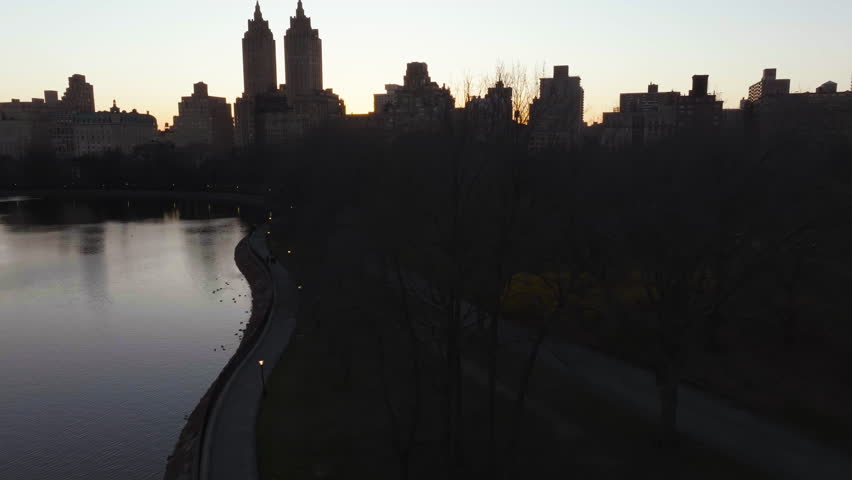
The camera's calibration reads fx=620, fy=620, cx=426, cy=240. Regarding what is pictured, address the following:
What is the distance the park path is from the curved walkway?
20.9 feet

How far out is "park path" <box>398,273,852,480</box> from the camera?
582 inches

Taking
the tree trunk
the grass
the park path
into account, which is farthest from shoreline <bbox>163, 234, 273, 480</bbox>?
the tree trunk

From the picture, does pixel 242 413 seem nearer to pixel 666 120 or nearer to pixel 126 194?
pixel 666 120

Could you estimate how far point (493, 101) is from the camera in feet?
46.2

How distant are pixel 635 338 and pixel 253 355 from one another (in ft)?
48.1

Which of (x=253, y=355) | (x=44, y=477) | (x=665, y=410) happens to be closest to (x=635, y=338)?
(x=665, y=410)

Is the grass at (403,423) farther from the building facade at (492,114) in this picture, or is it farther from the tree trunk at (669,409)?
the building facade at (492,114)

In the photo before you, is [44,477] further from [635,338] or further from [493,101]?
[635,338]

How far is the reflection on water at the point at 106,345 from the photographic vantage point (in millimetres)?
20453

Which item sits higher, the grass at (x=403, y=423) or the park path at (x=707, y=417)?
the park path at (x=707, y=417)

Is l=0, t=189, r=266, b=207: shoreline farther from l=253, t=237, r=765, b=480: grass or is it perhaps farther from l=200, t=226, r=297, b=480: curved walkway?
l=253, t=237, r=765, b=480: grass

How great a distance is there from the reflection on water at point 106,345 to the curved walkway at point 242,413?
247cm

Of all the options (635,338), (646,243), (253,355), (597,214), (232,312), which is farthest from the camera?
(232,312)

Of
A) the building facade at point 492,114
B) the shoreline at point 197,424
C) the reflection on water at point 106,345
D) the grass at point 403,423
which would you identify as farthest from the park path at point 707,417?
the reflection on water at point 106,345
